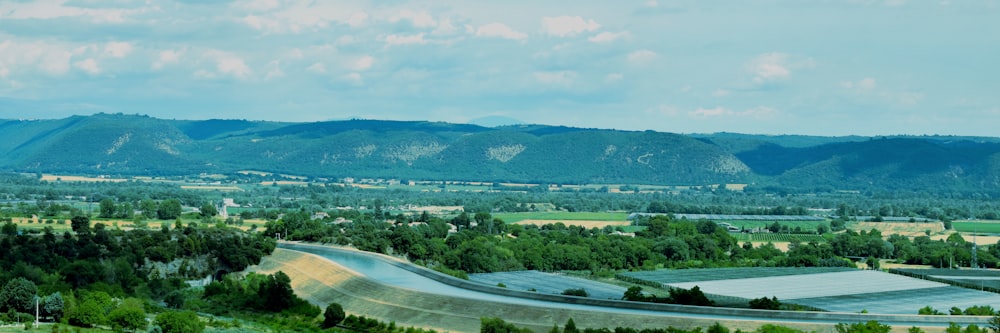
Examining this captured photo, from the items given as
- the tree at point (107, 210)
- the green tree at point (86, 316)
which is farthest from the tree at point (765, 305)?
the tree at point (107, 210)

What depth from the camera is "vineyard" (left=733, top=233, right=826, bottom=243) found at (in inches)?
5487

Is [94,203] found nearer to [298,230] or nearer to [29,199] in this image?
[29,199]

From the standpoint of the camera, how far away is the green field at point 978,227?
523 feet

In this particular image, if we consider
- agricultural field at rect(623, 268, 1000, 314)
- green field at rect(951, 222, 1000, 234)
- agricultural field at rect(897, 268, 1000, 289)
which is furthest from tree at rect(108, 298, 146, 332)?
green field at rect(951, 222, 1000, 234)

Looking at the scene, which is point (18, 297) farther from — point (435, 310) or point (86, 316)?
point (435, 310)

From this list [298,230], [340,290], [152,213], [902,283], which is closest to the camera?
[340,290]

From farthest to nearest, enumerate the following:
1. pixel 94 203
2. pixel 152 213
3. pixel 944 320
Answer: pixel 94 203
pixel 152 213
pixel 944 320

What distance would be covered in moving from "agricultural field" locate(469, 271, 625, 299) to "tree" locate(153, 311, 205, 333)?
77.4ft

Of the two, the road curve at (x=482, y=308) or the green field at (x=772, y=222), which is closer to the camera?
the road curve at (x=482, y=308)

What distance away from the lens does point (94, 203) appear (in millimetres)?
193375

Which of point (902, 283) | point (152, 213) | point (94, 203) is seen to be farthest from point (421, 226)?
point (94, 203)

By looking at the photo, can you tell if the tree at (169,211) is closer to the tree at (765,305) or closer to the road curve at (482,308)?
the road curve at (482,308)

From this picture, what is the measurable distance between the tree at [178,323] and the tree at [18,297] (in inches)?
423

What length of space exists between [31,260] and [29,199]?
113 m
